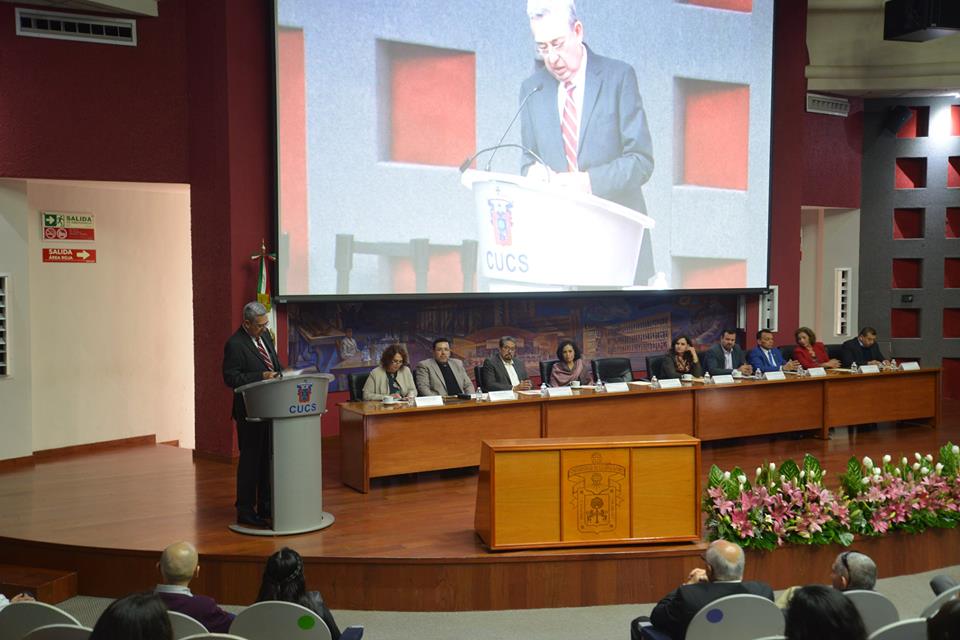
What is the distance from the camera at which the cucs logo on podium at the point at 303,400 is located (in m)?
5.10

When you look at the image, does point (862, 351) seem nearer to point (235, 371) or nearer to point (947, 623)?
point (235, 371)

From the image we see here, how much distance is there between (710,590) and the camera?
11.2ft

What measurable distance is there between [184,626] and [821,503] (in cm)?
344

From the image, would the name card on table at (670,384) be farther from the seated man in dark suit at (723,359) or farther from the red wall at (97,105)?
the red wall at (97,105)

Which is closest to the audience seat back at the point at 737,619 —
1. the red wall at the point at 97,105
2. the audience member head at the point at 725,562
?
the audience member head at the point at 725,562

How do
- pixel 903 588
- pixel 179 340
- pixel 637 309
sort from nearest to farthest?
pixel 903 588 → pixel 179 340 → pixel 637 309

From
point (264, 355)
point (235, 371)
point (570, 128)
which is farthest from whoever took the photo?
point (570, 128)

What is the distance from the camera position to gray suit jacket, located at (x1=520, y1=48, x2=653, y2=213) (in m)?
8.34

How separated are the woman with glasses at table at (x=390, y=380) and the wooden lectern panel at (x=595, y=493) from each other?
1950 millimetres

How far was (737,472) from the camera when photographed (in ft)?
16.8

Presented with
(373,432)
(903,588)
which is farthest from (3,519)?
(903,588)

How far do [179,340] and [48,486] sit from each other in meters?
2.45

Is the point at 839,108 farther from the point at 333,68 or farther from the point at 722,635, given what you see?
the point at 722,635

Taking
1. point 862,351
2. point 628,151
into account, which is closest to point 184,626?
point 628,151
